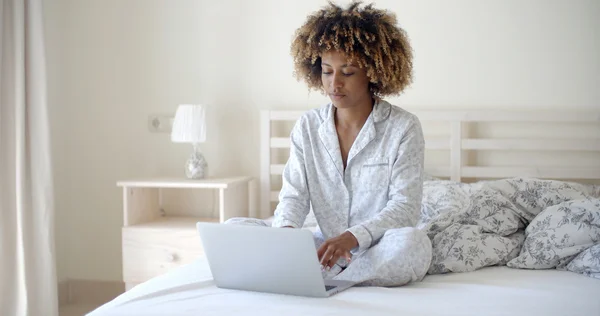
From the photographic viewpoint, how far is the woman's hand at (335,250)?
171 centimetres

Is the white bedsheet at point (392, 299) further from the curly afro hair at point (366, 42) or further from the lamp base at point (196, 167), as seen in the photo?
the lamp base at point (196, 167)

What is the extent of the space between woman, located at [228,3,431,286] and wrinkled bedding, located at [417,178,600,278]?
20 centimetres

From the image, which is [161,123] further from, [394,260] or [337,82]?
[394,260]

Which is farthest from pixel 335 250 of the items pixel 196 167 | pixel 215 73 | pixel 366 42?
pixel 215 73

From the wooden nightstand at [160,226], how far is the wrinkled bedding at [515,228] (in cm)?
93

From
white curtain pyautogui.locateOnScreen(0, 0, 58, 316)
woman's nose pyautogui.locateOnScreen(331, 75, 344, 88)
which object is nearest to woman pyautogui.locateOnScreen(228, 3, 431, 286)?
woman's nose pyautogui.locateOnScreen(331, 75, 344, 88)

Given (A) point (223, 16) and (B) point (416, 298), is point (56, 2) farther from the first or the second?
(B) point (416, 298)

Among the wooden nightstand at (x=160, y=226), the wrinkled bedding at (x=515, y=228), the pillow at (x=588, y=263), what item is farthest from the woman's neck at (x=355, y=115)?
the wooden nightstand at (x=160, y=226)

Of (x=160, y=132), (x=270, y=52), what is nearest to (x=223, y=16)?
(x=270, y=52)

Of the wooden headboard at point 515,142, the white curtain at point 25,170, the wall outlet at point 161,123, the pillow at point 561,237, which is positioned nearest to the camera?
the pillow at point 561,237

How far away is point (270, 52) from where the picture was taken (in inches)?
129

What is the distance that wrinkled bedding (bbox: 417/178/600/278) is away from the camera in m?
2.04

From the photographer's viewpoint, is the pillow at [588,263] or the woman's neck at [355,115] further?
the woman's neck at [355,115]

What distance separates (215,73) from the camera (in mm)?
3332
